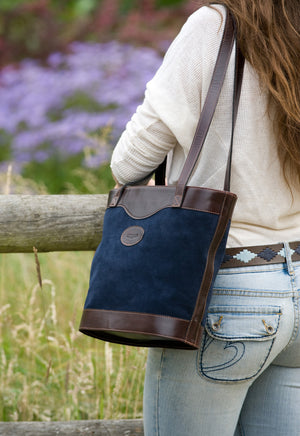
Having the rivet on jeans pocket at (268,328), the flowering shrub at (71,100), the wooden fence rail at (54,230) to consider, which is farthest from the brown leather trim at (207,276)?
the flowering shrub at (71,100)

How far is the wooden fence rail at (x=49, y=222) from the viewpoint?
5.84 feet

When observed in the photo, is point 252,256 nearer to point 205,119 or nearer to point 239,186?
point 239,186

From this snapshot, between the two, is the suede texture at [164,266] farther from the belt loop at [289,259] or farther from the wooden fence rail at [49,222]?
the wooden fence rail at [49,222]

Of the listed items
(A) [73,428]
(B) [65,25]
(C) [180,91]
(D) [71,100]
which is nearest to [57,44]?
(B) [65,25]

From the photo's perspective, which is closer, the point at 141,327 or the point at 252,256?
the point at 141,327

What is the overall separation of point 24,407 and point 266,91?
4.91 feet

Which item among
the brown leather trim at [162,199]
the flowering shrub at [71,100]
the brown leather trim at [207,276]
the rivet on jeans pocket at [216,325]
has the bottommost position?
the flowering shrub at [71,100]

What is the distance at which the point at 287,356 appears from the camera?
1297 mm

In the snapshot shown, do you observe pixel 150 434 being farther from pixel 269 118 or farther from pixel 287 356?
pixel 269 118

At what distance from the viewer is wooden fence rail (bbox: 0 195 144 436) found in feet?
5.86

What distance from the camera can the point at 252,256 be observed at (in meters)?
1.24

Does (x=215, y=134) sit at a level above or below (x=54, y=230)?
above

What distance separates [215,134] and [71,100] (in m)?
5.05

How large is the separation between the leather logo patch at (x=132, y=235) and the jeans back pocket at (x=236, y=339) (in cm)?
20
